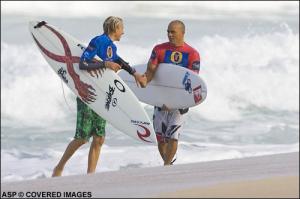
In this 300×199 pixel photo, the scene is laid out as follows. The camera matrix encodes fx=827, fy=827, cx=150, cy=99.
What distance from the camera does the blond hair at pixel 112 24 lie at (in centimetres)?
565

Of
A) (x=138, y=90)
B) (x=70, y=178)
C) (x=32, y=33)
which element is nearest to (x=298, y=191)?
(x=70, y=178)

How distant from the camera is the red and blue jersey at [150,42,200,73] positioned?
19.9 feet

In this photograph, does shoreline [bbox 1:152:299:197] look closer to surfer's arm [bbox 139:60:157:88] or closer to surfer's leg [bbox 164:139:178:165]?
surfer's leg [bbox 164:139:178:165]

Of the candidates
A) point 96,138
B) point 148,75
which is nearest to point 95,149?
point 96,138

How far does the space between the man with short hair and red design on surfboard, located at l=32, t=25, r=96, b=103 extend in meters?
0.49

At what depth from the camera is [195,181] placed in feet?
13.7

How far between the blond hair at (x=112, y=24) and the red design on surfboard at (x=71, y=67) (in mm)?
808

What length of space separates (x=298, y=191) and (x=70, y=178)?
134 centimetres

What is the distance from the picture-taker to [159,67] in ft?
20.6

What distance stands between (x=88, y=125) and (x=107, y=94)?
2.74ft

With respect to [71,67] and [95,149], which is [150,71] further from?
[95,149]

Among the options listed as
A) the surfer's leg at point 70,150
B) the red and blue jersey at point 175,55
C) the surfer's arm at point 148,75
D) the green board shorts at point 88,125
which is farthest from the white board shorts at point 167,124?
the surfer's leg at point 70,150

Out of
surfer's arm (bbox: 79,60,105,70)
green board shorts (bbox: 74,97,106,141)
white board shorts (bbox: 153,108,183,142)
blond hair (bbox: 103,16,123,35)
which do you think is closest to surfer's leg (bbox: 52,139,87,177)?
green board shorts (bbox: 74,97,106,141)

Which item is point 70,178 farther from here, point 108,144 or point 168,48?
point 108,144
